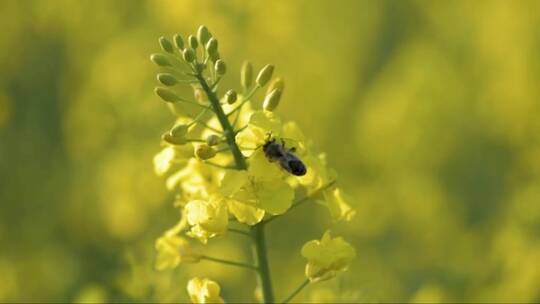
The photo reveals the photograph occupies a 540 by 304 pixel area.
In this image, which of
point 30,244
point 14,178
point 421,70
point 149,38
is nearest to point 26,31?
point 149,38

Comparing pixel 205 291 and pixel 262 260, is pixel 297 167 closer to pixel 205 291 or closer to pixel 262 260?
pixel 262 260

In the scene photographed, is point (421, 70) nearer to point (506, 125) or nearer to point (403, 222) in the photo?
point (506, 125)

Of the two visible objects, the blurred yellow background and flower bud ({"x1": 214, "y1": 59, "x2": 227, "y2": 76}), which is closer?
flower bud ({"x1": 214, "y1": 59, "x2": 227, "y2": 76})

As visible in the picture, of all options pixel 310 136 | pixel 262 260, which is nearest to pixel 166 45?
pixel 262 260

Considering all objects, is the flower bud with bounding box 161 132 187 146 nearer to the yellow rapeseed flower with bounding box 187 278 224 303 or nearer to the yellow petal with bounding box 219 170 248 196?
the yellow petal with bounding box 219 170 248 196

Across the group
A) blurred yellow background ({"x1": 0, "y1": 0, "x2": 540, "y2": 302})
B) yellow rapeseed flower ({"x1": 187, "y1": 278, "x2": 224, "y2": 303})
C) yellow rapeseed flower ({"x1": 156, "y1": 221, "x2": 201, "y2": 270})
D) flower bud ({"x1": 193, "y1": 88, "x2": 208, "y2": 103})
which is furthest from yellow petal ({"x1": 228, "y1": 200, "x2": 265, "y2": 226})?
blurred yellow background ({"x1": 0, "y1": 0, "x2": 540, "y2": 302})

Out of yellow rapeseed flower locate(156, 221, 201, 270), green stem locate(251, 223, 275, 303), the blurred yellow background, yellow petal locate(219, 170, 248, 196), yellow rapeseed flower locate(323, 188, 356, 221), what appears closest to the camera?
yellow petal locate(219, 170, 248, 196)

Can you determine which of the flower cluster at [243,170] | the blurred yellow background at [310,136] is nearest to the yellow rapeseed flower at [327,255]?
the flower cluster at [243,170]

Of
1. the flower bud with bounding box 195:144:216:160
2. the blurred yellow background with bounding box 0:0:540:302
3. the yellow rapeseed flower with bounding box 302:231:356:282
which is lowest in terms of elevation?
the yellow rapeseed flower with bounding box 302:231:356:282

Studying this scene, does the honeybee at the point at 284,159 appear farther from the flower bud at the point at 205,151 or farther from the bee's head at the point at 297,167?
the flower bud at the point at 205,151
